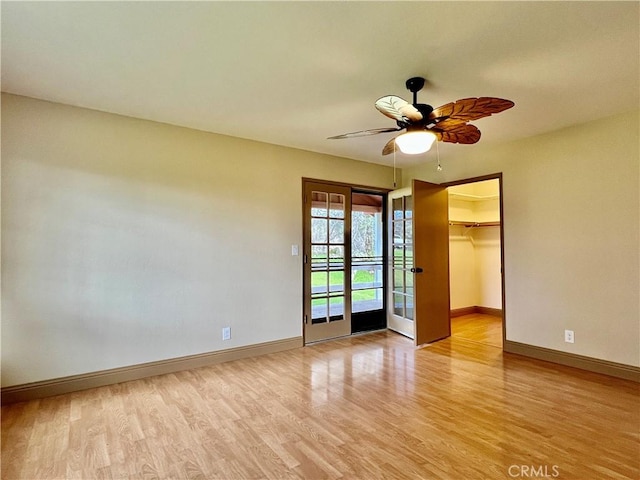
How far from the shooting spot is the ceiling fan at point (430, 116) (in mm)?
2031

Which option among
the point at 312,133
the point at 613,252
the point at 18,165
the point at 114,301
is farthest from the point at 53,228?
the point at 613,252

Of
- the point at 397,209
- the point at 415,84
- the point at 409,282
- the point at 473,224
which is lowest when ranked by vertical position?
the point at 409,282

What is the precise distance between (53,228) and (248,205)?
5.83ft

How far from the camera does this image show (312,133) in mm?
3574

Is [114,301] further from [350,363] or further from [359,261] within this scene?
[359,261]

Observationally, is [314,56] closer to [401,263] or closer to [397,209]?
[397,209]

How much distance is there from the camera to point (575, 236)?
3318 mm

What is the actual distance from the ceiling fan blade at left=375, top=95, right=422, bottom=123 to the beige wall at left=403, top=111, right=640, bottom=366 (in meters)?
2.20

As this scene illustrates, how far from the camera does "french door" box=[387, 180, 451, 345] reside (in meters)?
4.14

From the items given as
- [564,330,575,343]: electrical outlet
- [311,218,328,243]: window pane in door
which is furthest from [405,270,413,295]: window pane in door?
[564,330,575,343]: electrical outlet

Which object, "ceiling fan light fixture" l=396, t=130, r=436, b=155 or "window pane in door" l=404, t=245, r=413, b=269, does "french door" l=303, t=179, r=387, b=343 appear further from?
"ceiling fan light fixture" l=396, t=130, r=436, b=155

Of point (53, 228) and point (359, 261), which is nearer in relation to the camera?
point (53, 228)

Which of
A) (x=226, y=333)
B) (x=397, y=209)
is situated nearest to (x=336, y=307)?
(x=226, y=333)

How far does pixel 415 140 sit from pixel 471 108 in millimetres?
403
